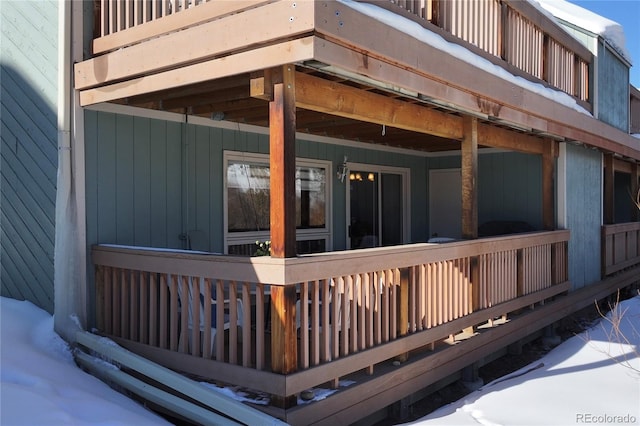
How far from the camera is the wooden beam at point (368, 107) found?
3838mm

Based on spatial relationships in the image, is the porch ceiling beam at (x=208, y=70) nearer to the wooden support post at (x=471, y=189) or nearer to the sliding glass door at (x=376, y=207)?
the wooden support post at (x=471, y=189)

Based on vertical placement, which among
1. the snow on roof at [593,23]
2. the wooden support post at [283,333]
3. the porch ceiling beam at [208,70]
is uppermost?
the snow on roof at [593,23]

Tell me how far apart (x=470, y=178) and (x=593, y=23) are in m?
5.13

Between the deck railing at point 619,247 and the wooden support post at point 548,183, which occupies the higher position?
the wooden support post at point 548,183

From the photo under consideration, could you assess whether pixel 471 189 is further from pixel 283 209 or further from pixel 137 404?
pixel 137 404

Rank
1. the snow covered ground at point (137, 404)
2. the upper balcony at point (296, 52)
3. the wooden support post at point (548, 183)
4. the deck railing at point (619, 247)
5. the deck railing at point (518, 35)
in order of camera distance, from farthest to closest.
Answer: the deck railing at point (619, 247), the wooden support post at point (548, 183), the deck railing at point (518, 35), the upper balcony at point (296, 52), the snow covered ground at point (137, 404)

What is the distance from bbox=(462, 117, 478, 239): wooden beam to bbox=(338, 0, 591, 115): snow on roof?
592 millimetres

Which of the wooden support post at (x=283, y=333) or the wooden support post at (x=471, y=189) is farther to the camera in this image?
the wooden support post at (x=471, y=189)

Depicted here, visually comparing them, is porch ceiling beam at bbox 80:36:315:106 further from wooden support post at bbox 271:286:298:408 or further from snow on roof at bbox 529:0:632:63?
A: snow on roof at bbox 529:0:632:63

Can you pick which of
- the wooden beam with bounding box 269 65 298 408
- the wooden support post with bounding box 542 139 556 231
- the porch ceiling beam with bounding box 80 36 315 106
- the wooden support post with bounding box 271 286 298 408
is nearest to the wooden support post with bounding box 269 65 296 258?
the wooden beam with bounding box 269 65 298 408

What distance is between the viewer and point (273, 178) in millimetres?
3518

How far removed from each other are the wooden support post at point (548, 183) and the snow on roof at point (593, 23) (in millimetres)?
2584

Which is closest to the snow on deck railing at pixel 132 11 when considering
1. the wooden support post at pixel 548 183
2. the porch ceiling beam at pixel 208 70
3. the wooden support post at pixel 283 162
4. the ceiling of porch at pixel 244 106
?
the porch ceiling beam at pixel 208 70

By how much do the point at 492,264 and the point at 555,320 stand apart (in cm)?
213
